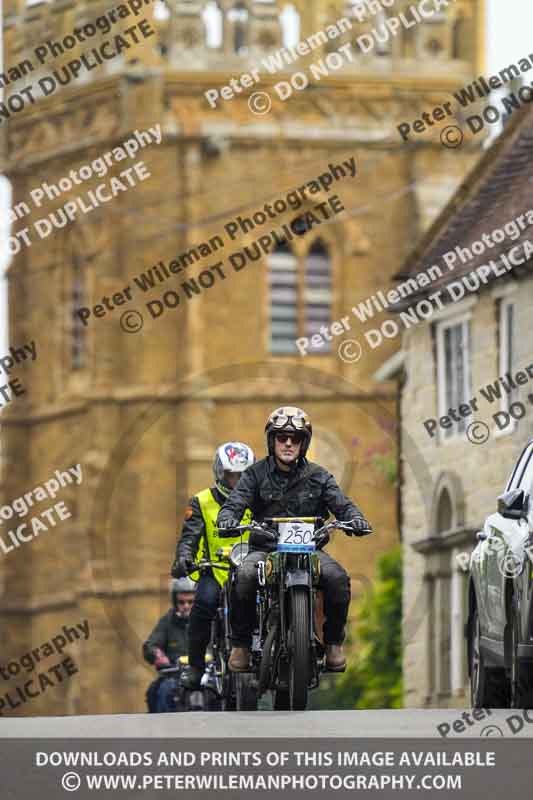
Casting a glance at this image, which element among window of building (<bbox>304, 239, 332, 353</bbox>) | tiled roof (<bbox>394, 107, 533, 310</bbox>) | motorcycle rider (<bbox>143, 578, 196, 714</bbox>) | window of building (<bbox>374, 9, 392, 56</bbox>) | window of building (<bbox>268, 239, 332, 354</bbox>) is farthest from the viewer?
window of building (<bbox>374, 9, 392, 56</bbox>)

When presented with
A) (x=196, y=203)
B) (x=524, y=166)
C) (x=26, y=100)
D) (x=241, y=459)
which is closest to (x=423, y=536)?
(x=524, y=166)

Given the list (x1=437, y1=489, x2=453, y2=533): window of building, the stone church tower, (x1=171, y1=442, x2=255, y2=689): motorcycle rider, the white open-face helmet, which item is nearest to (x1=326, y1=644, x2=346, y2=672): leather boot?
(x1=171, y1=442, x2=255, y2=689): motorcycle rider

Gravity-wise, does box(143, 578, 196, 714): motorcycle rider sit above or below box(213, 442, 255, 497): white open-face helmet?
below

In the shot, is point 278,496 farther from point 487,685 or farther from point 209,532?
point 487,685

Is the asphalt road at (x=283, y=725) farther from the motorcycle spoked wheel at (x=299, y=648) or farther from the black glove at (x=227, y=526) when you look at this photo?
the black glove at (x=227, y=526)

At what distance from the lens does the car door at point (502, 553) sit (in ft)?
55.4

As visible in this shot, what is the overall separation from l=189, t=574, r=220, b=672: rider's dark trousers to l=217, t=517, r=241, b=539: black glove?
68.9 inches

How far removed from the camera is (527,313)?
35.3m

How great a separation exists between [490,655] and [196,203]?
48.2 meters

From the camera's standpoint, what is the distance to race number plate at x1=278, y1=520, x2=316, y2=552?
53.2ft

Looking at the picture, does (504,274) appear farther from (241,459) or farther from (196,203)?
(196,203)

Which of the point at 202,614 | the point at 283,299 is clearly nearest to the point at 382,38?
the point at 283,299

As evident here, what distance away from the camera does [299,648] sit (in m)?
16.0

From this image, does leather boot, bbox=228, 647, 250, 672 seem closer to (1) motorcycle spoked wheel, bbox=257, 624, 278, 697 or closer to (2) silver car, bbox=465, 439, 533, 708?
(1) motorcycle spoked wheel, bbox=257, 624, 278, 697
